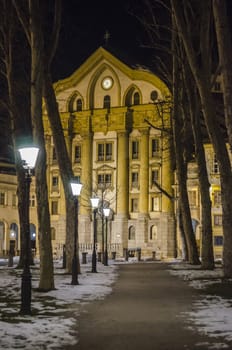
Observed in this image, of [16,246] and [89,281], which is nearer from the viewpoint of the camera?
[89,281]

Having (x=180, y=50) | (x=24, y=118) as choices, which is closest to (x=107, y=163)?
(x=24, y=118)

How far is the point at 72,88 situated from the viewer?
83.0 meters

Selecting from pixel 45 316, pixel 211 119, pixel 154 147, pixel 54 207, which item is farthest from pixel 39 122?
pixel 54 207

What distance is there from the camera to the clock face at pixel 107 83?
80575 millimetres

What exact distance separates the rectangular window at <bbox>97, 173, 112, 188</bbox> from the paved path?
6018 centimetres

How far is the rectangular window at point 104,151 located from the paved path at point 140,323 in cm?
6104

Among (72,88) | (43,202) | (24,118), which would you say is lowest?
(43,202)

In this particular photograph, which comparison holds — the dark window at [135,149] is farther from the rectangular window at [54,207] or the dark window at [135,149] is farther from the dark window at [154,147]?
the rectangular window at [54,207]

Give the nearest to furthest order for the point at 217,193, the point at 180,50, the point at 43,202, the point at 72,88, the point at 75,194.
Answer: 1. the point at 43,202
2. the point at 75,194
3. the point at 180,50
4. the point at 217,193
5. the point at 72,88

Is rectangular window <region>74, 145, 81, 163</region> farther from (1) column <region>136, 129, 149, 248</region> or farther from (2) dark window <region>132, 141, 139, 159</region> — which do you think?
(1) column <region>136, 129, 149, 248</region>

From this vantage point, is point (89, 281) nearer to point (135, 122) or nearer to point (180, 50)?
point (180, 50)

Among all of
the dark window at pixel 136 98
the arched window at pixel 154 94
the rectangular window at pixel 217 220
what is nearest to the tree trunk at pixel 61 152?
the rectangular window at pixel 217 220

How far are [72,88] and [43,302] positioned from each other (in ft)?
224

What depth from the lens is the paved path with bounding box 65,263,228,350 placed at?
10.4 meters
